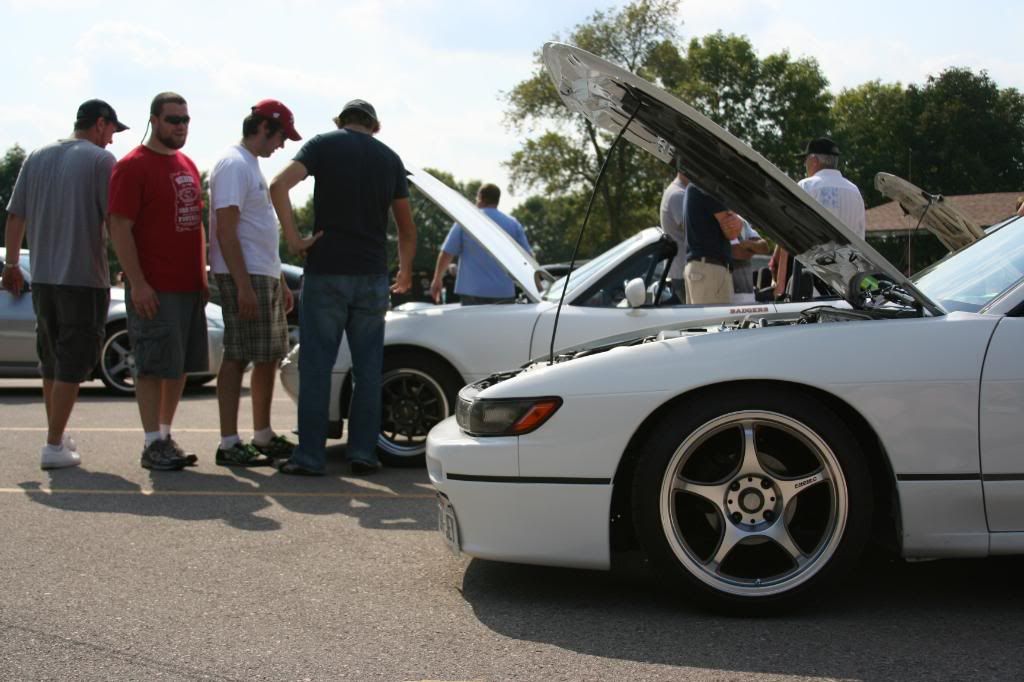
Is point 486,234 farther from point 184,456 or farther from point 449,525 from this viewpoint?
point 449,525

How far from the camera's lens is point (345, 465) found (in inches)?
272

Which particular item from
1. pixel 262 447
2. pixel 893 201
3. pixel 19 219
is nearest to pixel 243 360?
pixel 262 447

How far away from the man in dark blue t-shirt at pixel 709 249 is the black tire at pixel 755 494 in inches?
113

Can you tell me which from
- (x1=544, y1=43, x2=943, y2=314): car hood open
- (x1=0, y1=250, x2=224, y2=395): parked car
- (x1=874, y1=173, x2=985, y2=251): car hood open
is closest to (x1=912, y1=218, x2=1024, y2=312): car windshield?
(x1=544, y1=43, x2=943, y2=314): car hood open

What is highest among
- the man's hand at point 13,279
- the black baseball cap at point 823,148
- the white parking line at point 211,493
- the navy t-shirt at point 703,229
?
the black baseball cap at point 823,148

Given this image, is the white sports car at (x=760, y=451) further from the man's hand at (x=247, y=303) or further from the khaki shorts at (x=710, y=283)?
the man's hand at (x=247, y=303)

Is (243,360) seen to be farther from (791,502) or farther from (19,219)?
(791,502)

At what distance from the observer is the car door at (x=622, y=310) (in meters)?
6.31

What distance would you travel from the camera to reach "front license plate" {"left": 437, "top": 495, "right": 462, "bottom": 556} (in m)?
3.87

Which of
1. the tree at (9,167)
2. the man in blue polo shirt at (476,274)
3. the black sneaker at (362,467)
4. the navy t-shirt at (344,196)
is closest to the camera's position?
the navy t-shirt at (344,196)

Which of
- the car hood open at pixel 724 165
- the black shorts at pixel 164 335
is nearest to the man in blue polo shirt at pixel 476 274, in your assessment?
the black shorts at pixel 164 335

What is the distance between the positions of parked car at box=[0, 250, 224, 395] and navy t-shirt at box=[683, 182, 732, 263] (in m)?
5.38

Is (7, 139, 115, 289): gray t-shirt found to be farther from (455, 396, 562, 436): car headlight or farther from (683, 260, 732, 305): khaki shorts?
(455, 396, 562, 436): car headlight

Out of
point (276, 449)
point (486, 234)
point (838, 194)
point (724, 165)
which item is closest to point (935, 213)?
point (838, 194)
